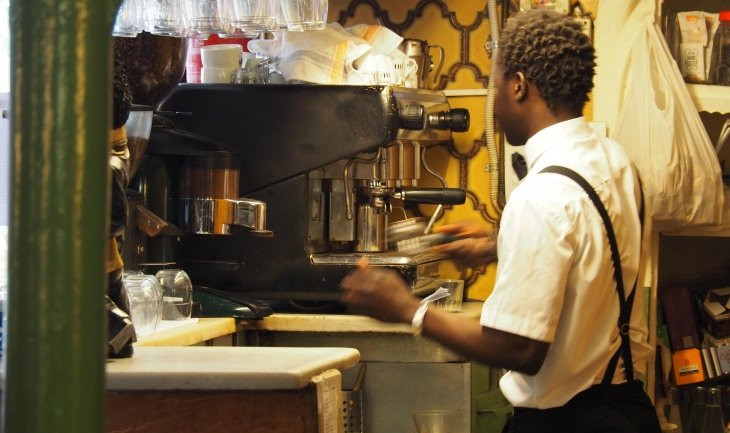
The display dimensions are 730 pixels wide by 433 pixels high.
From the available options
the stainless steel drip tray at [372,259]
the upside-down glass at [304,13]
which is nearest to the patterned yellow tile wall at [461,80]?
the stainless steel drip tray at [372,259]

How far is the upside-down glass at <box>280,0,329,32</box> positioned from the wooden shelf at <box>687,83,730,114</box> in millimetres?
1269

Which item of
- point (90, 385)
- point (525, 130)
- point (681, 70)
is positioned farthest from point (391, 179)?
point (90, 385)

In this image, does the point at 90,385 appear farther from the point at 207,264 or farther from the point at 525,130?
the point at 207,264

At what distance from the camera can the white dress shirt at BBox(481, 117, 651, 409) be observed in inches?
73.0

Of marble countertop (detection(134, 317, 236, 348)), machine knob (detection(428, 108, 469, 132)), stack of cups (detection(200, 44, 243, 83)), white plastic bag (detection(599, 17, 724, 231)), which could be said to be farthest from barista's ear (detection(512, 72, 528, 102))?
machine knob (detection(428, 108, 469, 132))

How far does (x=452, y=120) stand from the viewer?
394 cm

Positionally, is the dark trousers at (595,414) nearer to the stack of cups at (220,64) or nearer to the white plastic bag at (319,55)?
the white plastic bag at (319,55)

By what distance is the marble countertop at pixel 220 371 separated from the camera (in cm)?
155

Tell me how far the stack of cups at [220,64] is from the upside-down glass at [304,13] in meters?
0.63

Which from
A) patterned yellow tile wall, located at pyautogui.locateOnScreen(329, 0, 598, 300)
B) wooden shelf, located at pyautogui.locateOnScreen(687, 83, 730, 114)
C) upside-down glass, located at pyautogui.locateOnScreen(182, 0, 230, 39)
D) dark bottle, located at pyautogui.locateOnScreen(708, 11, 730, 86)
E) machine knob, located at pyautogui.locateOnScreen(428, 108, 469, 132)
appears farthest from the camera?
patterned yellow tile wall, located at pyautogui.locateOnScreen(329, 0, 598, 300)

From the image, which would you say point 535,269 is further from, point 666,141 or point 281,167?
point 281,167

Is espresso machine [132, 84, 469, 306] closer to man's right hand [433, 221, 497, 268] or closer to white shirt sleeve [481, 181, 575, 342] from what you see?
man's right hand [433, 221, 497, 268]

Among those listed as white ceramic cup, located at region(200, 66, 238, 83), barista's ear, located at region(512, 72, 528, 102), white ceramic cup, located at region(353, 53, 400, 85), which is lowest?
barista's ear, located at region(512, 72, 528, 102)

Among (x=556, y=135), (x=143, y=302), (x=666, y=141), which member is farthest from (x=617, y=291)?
(x=666, y=141)
